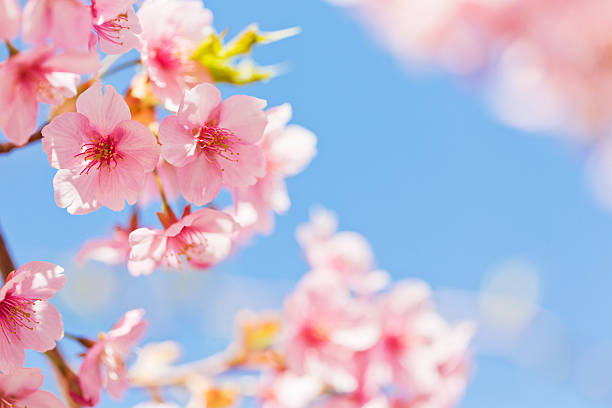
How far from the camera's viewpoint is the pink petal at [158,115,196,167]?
812 millimetres

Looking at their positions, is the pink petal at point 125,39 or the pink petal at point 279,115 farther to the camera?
the pink petal at point 279,115

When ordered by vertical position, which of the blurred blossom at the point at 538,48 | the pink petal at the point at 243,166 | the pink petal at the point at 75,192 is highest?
the blurred blossom at the point at 538,48

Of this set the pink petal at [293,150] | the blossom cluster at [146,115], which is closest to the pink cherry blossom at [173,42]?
the blossom cluster at [146,115]

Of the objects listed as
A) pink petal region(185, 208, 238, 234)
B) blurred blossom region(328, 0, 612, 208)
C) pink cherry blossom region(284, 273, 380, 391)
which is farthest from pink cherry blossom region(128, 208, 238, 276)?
blurred blossom region(328, 0, 612, 208)

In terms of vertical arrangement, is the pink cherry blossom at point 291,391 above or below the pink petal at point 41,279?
above

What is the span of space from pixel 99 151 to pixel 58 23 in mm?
230

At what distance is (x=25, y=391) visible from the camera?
2.63 feet

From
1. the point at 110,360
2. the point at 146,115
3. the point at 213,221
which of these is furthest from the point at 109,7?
the point at 110,360

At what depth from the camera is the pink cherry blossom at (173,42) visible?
896 mm

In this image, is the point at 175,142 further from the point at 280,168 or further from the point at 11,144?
the point at 280,168

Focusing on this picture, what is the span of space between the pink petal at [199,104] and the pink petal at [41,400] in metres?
0.45

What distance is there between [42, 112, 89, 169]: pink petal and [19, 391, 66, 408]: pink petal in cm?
33

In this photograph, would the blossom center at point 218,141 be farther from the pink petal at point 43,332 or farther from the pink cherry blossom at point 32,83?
the pink petal at point 43,332

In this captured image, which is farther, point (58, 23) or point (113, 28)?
point (113, 28)
